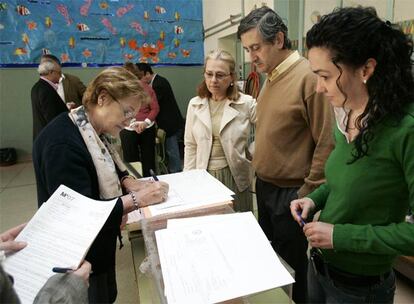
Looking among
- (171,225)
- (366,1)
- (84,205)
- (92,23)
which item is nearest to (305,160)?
(171,225)

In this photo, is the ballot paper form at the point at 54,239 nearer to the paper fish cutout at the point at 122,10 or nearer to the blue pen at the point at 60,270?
the blue pen at the point at 60,270

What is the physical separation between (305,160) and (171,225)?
0.70 meters

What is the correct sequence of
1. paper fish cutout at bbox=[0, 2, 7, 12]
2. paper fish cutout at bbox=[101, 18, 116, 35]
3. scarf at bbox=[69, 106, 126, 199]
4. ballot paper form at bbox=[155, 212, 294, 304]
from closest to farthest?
ballot paper form at bbox=[155, 212, 294, 304] < scarf at bbox=[69, 106, 126, 199] < paper fish cutout at bbox=[0, 2, 7, 12] < paper fish cutout at bbox=[101, 18, 116, 35]

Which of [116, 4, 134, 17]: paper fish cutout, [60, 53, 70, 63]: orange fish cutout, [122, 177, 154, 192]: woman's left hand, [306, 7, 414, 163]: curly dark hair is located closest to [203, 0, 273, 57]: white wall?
[116, 4, 134, 17]: paper fish cutout

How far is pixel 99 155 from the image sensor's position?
107cm

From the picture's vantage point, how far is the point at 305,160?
127cm

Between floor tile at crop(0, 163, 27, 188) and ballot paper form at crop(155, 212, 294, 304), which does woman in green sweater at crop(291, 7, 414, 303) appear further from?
floor tile at crop(0, 163, 27, 188)

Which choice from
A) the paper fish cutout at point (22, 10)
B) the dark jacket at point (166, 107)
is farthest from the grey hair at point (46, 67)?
the paper fish cutout at point (22, 10)

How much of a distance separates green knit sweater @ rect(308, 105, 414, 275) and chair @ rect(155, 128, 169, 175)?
9.73 feet

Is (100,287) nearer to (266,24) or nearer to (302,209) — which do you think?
(302,209)

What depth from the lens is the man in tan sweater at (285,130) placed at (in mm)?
1184

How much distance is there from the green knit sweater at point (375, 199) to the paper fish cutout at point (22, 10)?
5.29 m

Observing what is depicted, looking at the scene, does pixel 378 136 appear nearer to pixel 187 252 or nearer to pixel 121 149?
pixel 187 252

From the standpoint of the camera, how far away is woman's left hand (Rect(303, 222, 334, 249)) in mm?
786
